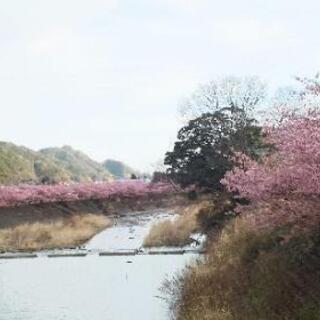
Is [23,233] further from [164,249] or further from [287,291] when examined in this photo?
[287,291]

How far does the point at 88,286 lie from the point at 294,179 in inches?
660

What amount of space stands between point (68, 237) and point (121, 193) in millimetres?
33809

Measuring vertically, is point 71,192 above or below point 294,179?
below

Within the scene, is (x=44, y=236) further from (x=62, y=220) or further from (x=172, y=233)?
(x=62, y=220)

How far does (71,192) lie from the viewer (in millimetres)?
75188

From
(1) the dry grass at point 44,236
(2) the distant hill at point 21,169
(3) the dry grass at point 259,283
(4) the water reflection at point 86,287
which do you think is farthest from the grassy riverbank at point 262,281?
(2) the distant hill at point 21,169

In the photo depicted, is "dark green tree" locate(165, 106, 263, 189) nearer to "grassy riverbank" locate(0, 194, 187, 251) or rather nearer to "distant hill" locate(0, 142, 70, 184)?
"grassy riverbank" locate(0, 194, 187, 251)

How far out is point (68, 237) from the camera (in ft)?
161

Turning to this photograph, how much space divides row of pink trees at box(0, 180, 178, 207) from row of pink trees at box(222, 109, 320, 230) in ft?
135

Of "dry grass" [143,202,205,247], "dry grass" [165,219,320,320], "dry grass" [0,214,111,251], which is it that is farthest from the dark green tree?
"dry grass" [165,219,320,320]

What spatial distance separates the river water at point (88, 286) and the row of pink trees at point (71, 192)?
20828mm

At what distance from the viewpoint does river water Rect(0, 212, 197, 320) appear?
75.7 ft

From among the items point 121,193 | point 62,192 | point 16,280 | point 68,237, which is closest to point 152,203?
point 121,193

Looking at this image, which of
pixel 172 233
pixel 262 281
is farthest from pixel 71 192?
pixel 262 281
